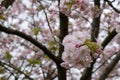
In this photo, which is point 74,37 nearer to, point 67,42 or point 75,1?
point 67,42

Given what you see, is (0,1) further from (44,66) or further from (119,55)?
(44,66)

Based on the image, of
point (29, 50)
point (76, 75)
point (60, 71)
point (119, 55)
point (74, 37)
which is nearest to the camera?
point (74, 37)

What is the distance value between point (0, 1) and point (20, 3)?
5.72 meters

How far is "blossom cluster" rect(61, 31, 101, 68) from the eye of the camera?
2412 mm

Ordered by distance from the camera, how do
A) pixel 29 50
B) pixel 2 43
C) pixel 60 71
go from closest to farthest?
pixel 60 71
pixel 2 43
pixel 29 50

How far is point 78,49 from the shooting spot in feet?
8.04

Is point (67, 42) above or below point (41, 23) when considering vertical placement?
above

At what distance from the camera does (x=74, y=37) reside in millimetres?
2434

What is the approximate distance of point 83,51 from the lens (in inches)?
97.2

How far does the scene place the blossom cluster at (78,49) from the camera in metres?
2.41

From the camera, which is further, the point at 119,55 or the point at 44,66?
the point at 44,66

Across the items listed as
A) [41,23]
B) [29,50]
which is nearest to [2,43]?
[29,50]

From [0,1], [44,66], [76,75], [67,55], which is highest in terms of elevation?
[67,55]

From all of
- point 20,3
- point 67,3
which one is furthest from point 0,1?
point 20,3
